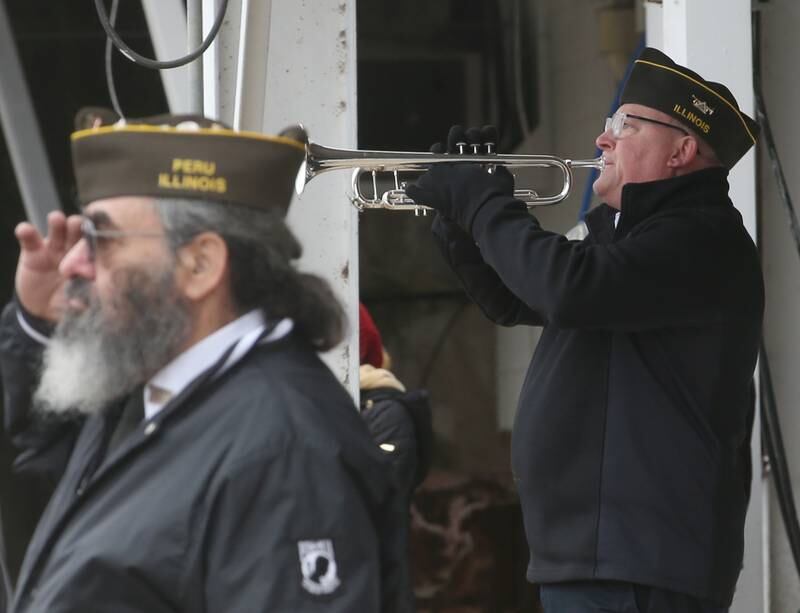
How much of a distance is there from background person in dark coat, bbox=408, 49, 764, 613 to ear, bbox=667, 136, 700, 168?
140 millimetres

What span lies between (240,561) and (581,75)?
542 centimetres

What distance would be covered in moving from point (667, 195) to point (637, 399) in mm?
466

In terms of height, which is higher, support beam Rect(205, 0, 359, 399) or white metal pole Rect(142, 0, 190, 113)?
white metal pole Rect(142, 0, 190, 113)

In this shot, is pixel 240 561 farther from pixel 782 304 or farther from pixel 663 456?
pixel 782 304

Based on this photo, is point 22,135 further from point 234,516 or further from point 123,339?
point 234,516

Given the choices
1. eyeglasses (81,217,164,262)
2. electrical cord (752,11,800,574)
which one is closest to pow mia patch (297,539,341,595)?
eyeglasses (81,217,164,262)

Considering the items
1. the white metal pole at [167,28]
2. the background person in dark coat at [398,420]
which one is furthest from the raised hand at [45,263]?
the background person in dark coat at [398,420]

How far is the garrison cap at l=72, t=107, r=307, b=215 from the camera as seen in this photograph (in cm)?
214

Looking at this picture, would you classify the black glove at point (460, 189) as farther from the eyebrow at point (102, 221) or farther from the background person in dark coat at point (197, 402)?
the eyebrow at point (102, 221)

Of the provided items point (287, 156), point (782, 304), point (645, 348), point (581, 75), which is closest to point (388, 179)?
point (581, 75)

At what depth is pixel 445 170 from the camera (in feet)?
10.8

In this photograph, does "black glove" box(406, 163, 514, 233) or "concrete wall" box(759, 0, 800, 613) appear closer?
"black glove" box(406, 163, 514, 233)

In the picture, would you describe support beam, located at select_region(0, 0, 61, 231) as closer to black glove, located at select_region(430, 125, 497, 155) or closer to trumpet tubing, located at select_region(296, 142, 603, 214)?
trumpet tubing, located at select_region(296, 142, 603, 214)

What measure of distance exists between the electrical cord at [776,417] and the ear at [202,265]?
271cm
